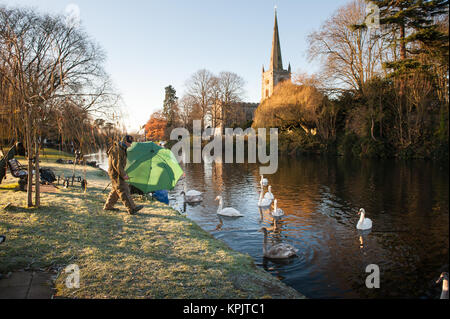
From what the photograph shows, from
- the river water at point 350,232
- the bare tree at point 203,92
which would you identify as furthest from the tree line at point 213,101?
the river water at point 350,232

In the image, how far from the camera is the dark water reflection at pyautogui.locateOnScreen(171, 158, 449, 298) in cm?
559

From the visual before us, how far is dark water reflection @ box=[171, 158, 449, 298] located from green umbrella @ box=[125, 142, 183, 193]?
1846mm

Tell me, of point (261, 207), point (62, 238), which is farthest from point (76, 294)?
point (261, 207)

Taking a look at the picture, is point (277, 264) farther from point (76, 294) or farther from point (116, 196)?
point (116, 196)

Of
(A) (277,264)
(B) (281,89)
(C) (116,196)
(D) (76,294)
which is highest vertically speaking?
(B) (281,89)

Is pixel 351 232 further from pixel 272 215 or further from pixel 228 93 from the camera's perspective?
pixel 228 93

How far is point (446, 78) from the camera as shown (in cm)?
322

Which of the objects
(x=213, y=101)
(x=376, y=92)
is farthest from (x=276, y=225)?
(x=213, y=101)

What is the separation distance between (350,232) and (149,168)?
7169mm

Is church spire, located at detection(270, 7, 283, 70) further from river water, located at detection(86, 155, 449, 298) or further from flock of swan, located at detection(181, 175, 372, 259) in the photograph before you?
flock of swan, located at detection(181, 175, 372, 259)

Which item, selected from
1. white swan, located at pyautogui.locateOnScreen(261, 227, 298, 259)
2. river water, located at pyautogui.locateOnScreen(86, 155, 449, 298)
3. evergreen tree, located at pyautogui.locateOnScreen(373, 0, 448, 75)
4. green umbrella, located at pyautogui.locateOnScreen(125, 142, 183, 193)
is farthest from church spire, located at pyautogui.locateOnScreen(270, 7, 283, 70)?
evergreen tree, located at pyautogui.locateOnScreen(373, 0, 448, 75)

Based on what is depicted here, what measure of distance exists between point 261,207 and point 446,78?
32.2ft

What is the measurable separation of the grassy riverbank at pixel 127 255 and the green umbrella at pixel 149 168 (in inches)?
69.0

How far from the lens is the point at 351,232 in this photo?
370 inches
